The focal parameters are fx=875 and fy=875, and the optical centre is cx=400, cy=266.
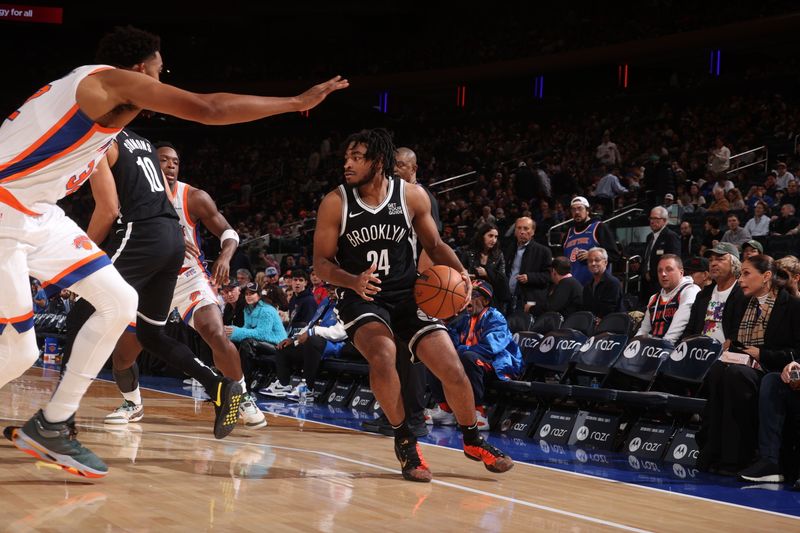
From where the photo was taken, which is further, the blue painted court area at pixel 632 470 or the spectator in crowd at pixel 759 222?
the spectator in crowd at pixel 759 222

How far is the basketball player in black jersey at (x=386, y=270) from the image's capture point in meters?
4.49

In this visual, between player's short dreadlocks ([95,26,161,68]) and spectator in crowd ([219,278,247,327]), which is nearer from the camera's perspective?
player's short dreadlocks ([95,26,161,68])

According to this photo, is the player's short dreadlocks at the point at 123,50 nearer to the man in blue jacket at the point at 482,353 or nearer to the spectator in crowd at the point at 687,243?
the man in blue jacket at the point at 482,353

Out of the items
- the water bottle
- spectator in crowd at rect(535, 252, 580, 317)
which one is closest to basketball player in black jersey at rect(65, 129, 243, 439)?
the water bottle

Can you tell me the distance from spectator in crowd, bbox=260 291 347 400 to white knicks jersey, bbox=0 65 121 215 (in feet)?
16.9

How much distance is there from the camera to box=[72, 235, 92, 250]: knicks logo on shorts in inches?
146

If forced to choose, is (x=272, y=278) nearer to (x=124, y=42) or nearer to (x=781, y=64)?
(x=124, y=42)

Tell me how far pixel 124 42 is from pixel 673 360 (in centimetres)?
431

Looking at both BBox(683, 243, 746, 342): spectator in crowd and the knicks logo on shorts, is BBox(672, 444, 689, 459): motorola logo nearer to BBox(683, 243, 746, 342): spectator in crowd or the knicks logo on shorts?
BBox(683, 243, 746, 342): spectator in crowd

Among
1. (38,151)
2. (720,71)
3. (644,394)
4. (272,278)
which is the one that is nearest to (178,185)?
(38,151)

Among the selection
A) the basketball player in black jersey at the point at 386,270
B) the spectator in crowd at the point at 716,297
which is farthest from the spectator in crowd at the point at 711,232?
the basketball player in black jersey at the point at 386,270

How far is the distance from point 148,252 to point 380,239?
4.86ft

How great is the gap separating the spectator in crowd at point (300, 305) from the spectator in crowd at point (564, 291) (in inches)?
115

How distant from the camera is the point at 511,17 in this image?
25.5m
